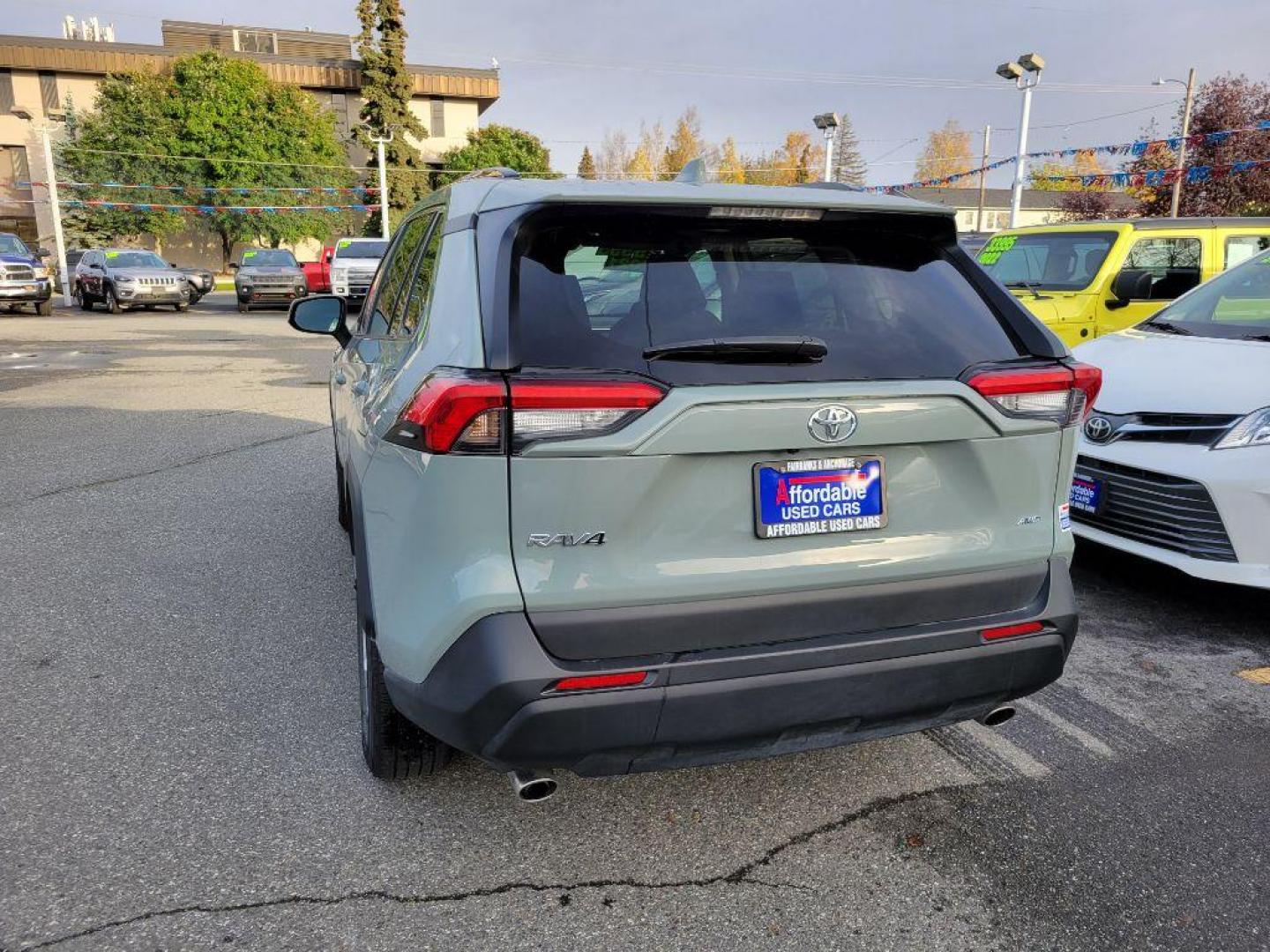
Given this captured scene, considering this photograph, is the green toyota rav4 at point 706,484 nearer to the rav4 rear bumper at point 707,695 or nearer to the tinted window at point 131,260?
the rav4 rear bumper at point 707,695

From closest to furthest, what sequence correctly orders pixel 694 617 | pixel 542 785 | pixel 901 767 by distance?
pixel 694 617 → pixel 542 785 → pixel 901 767

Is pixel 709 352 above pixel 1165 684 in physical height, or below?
above

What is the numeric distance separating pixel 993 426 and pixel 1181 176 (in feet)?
102

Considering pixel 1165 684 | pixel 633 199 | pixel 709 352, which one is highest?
pixel 633 199

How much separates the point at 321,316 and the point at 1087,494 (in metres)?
3.80

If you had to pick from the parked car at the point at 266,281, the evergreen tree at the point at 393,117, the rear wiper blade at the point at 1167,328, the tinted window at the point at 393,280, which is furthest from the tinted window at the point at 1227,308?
the evergreen tree at the point at 393,117

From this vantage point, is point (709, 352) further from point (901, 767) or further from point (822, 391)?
point (901, 767)

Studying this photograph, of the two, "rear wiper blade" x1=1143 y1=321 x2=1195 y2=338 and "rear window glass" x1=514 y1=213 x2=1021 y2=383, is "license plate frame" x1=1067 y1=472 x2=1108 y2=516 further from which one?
"rear window glass" x1=514 y1=213 x2=1021 y2=383

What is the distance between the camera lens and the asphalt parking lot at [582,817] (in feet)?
7.52

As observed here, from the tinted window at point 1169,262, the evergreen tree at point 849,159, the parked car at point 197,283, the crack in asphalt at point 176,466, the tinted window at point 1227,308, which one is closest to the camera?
the tinted window at point 1227,308

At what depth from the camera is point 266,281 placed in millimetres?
25578

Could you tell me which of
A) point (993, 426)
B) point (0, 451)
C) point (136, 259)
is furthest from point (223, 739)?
point (136, 259)

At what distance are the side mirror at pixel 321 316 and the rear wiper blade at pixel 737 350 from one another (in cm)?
277

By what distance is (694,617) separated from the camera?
2.13 meters
